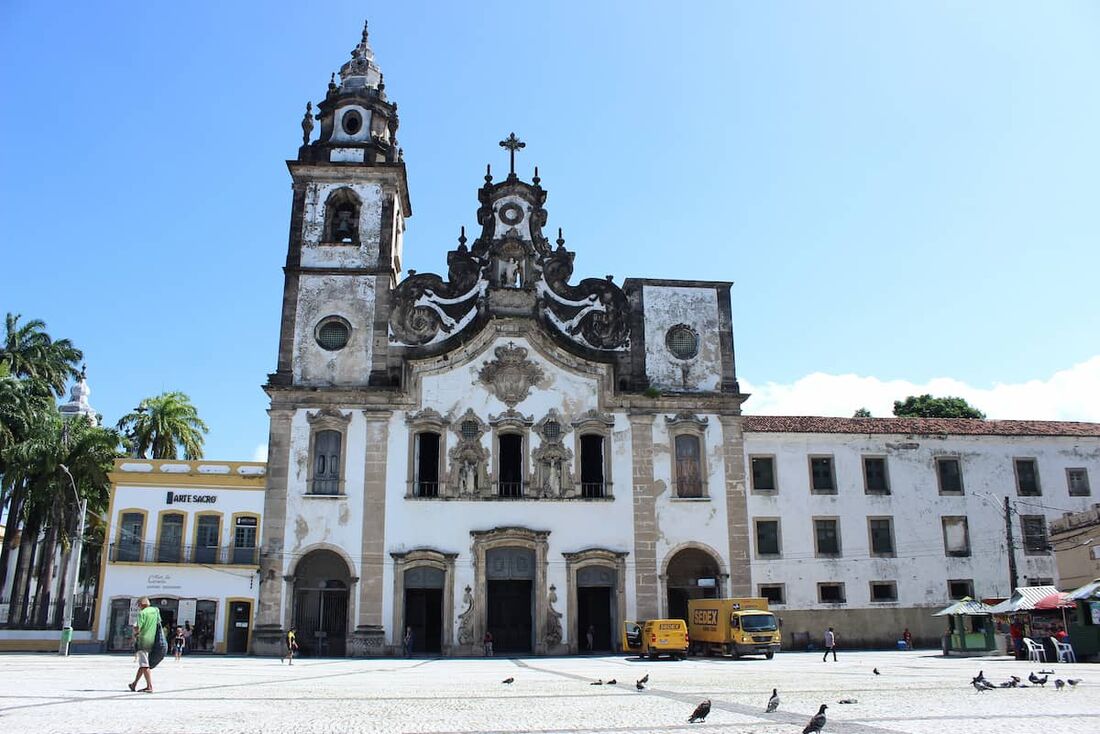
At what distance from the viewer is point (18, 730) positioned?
9391mm

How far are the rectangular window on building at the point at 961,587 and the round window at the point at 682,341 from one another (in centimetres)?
1345

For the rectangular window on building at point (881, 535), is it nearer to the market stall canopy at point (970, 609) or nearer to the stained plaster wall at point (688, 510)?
the stained plaster wall at point (688, 510)

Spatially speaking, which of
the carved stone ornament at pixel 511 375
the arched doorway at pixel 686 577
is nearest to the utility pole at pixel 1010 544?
the arched doorway at pixel 686 577

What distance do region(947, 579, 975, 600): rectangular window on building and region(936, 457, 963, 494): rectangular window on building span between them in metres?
3.51

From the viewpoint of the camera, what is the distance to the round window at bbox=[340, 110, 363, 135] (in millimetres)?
39125

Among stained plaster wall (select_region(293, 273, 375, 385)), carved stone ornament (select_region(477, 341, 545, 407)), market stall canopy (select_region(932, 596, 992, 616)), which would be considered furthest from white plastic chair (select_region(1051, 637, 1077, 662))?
stained plaster wall (select_region(293, 273, 375, 385))

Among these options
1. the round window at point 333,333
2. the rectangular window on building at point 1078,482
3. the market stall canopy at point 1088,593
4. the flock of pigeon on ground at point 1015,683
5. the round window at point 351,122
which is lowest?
the flock of pigeon on ground at point 1015,683

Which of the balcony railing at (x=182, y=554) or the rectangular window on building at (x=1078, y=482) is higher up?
the rectangular window on building at (x=1078, y=482)

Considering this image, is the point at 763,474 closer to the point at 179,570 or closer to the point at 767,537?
the point at 767,537

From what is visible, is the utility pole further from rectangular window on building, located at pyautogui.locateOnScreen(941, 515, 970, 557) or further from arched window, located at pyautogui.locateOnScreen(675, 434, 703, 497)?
arched window, located at pyautogui.locateOnScreen(675, 434, 703, 497)

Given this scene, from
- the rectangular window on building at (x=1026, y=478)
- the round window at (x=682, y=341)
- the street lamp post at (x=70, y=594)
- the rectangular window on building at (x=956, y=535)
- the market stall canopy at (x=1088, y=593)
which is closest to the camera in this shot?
the market stall canopy at (x=1088, y=593)

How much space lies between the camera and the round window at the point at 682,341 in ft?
121

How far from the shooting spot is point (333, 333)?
117 ft

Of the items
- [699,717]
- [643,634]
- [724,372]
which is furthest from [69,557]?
[699,717]
